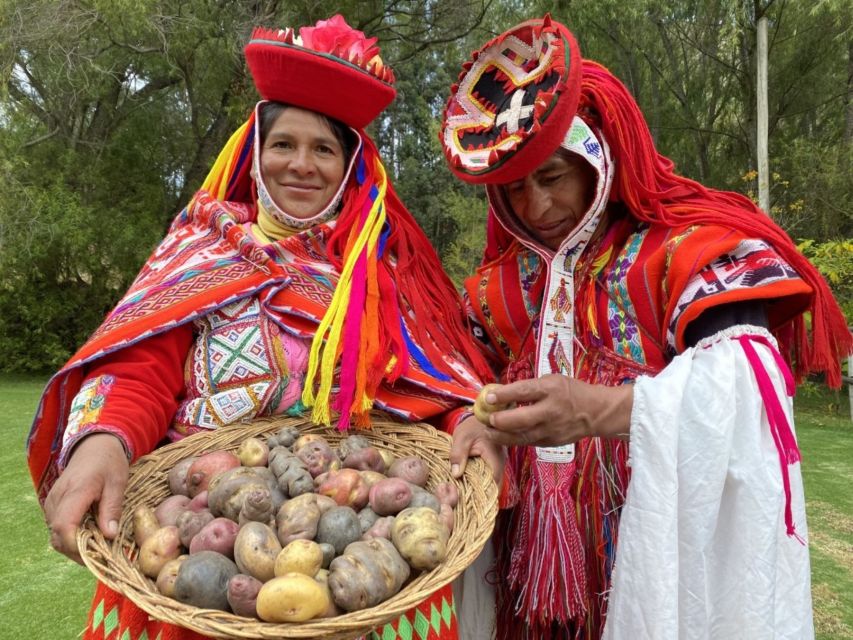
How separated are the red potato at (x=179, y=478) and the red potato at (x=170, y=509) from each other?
0.04 metres

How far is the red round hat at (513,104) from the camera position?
1.51 meters

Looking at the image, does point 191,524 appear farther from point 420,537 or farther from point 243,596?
point 420,537

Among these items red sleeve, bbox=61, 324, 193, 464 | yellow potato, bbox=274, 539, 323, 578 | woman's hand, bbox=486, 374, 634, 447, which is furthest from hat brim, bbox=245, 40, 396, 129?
yellow potato, bbox=274, 539, 323, 578

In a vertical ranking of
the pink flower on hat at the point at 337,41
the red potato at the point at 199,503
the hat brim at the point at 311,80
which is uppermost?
the pink flower on hat at the point at 337,41

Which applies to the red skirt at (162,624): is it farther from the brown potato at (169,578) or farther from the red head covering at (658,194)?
the red head covering at (658,194)

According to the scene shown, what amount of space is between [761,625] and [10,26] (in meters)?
9.33

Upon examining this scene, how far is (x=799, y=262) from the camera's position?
1.54 metres

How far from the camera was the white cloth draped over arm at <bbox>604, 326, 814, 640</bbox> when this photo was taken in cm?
140

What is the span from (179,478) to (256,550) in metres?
0.41

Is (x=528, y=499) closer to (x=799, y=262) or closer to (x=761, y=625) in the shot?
(x=761, y=625)

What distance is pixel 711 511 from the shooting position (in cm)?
142

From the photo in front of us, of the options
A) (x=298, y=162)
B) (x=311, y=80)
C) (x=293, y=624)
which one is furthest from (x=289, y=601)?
(x=311, y=80)

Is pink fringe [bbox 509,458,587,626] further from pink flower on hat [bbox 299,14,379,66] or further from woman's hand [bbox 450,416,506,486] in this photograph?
pink flower on hat [bbox 299,14,379,66]

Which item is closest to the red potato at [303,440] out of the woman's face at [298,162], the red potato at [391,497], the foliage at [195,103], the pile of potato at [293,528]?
the pile of potato at [293,528]
